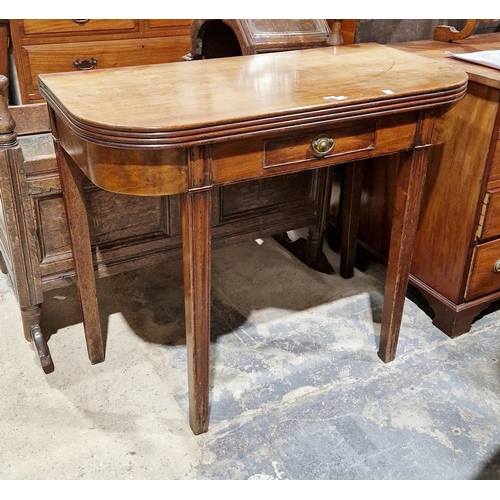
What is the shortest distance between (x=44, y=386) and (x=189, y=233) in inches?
33.4

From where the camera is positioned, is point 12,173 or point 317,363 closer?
point 12,173

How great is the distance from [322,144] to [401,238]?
0.50 m

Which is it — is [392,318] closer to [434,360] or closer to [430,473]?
[434,360]

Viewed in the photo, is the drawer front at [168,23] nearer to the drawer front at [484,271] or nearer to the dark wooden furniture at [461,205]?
the dark wooden furniture at [461,205]

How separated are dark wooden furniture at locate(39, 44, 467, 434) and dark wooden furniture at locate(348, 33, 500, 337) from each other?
0.76 ft

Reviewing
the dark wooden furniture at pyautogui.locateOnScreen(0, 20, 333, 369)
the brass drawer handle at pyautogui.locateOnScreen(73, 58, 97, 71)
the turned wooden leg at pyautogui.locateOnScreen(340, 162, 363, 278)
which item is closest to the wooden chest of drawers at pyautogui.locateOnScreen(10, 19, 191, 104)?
the brass drawer handle at pyautogui.locateOnScreen(73, 58, 97, 71)

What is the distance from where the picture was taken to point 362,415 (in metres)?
1.80

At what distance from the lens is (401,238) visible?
1.79 meters

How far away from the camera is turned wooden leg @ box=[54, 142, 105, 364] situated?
5.48 ft

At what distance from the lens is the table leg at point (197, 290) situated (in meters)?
1.38

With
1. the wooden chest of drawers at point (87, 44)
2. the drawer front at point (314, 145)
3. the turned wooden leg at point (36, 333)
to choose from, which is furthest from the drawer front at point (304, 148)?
the wooden chest of drawers at point (87, 44)

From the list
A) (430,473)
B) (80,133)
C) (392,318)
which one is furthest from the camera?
(392,318)

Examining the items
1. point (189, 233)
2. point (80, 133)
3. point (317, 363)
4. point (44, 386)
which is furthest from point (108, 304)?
point (80, 133)

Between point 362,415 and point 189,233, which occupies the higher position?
point 189,233
